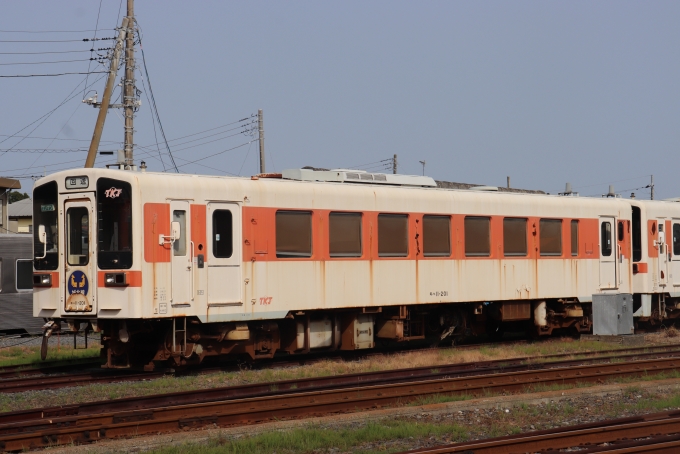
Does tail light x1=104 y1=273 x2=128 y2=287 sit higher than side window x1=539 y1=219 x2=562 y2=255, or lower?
lower

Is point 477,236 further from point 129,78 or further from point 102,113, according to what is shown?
point 129,78

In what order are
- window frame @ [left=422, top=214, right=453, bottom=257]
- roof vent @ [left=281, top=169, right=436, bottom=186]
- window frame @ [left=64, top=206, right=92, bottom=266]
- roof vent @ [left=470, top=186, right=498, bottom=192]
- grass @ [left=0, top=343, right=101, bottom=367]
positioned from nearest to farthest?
window frame @ [left=64, top=206, right=92, bottom=266]
roof vent @ [left=281, top=169, right=436, bottom=186]
window frame @ [left=422, top=214, right=453, bottom=257]
grass @ [left=0, top=343, right=101, bottom=367]
roof vent @ [left=470, top=186, right=498, bottom=192]

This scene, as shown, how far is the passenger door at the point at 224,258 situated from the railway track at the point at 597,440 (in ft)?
22.6

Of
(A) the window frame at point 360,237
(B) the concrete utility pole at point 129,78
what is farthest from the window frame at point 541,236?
(B) the concrete utility pole at point 129,78

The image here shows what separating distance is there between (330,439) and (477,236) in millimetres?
10358

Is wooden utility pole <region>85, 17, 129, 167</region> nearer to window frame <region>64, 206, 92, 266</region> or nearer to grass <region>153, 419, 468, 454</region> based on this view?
window frame <region>64, 206, 92, 266</region>

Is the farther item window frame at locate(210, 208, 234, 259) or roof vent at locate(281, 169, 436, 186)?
roof vent at locate(281, 169, 436, 186)

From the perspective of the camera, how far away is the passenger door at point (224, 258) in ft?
49.4

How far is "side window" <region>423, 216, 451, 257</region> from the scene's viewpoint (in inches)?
720

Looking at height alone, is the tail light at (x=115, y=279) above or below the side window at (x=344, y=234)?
below

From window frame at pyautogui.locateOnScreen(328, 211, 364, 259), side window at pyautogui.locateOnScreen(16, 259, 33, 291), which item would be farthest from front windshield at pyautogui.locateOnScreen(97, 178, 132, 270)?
side window at pyautogui.locateOnScreen(16, 259, 33, 291)

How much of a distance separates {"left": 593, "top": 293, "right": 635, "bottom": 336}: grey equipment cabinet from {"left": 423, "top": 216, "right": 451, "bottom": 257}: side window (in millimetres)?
4426

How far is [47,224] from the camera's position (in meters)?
15.2

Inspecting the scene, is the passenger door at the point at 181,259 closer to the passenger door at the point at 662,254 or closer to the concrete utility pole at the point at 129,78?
the concrete utility pole at the point at 129,78
